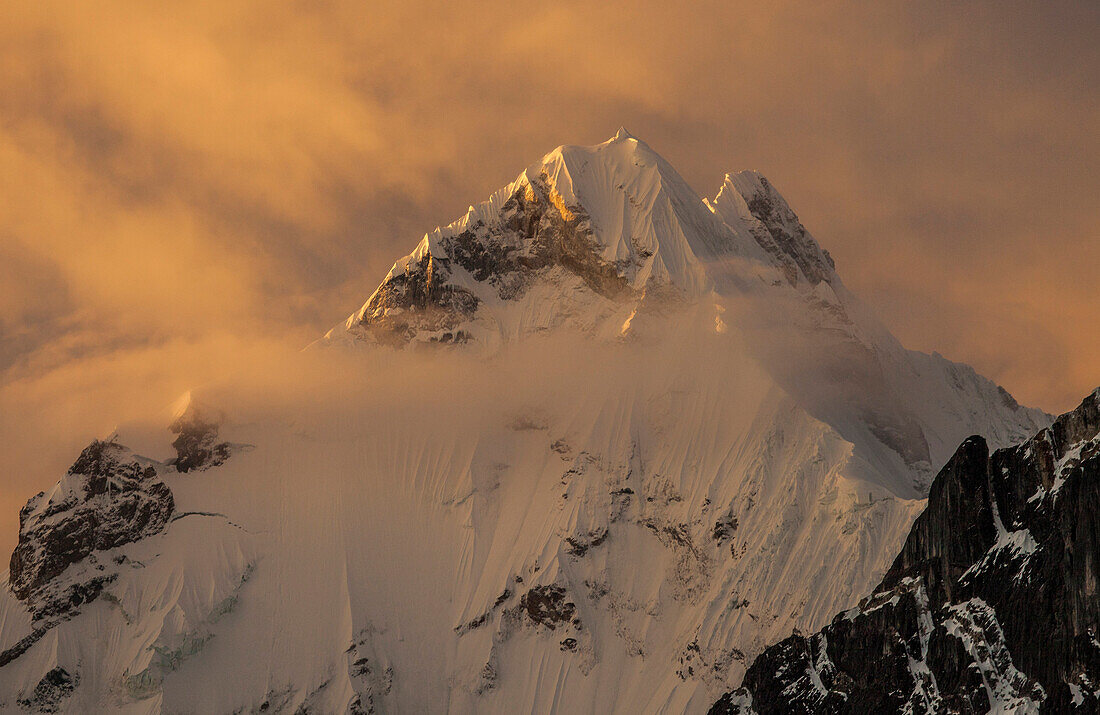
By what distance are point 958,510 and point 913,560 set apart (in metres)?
10.7

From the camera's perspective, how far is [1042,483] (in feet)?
487

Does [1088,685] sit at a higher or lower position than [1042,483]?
lower

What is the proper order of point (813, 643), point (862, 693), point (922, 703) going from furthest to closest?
point (813, 643) → point (862, 693) → point (922, 703)

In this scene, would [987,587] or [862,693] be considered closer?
[987,587]

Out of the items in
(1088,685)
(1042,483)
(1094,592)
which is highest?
(1042,483)

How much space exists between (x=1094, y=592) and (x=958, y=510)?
2706cm

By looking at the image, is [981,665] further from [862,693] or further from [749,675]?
[749,675]

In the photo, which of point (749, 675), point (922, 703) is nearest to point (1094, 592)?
point (922, 703)

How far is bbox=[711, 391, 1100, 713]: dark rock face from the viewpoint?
13600 centimetres

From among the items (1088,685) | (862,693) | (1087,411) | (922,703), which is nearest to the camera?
(1088,685)

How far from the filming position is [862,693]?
164 metres

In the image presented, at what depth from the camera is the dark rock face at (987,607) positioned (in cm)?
13600

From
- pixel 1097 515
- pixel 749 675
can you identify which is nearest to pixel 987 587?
pixel 1097 515

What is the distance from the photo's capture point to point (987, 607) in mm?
148875
